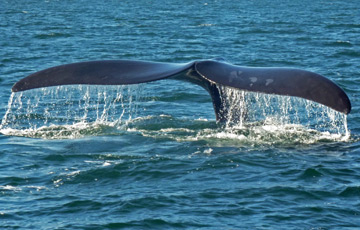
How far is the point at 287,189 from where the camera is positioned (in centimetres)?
941

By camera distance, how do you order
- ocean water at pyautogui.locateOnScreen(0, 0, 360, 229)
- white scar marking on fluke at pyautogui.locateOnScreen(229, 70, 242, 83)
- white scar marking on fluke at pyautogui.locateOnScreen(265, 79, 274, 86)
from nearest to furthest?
ocean water at pyautogui.locateOnScreen(0, 0, 360, 229)
white scar marking on fluke at pyautogui.locateOnScreen(265, 79, 274, 86)
white scar marking on fluke at pyautogui.locateOnScreen(229, 70, 242, 83)

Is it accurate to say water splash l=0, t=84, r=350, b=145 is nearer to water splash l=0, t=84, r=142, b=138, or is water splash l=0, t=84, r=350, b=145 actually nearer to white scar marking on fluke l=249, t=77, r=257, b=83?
water splash l=0, t=84, r=142, b=138

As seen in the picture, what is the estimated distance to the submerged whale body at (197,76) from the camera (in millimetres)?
9062

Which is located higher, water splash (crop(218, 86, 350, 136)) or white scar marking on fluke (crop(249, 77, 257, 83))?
white scar marking on fluke (crop(249, 77, 257, 83))

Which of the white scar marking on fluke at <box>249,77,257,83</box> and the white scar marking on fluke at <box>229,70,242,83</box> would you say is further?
the white scar marking on fluke at <box>229,70,242,83</box>

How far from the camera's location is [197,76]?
10602 mm

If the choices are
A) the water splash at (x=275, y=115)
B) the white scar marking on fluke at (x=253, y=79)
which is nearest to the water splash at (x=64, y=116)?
the water splash at (x=275, y=115)

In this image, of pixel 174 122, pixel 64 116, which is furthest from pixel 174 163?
pixel 64 116

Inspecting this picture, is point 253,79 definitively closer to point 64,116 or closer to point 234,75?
point 234,75

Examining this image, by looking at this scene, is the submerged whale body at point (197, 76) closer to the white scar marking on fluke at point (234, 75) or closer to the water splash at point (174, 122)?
the white scar marking on fluke at point (234, 75)

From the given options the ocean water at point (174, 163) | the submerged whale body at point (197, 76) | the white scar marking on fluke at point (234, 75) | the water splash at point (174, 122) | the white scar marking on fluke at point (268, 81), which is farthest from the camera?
the water splash at point (174, 122)

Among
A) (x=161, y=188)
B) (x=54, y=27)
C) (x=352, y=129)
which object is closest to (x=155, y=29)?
(x=54, y=27)

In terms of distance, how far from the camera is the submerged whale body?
9.06 meters

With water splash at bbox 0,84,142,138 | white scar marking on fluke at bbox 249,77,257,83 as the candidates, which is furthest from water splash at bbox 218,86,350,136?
water splash at bbox 0,84,142,138
